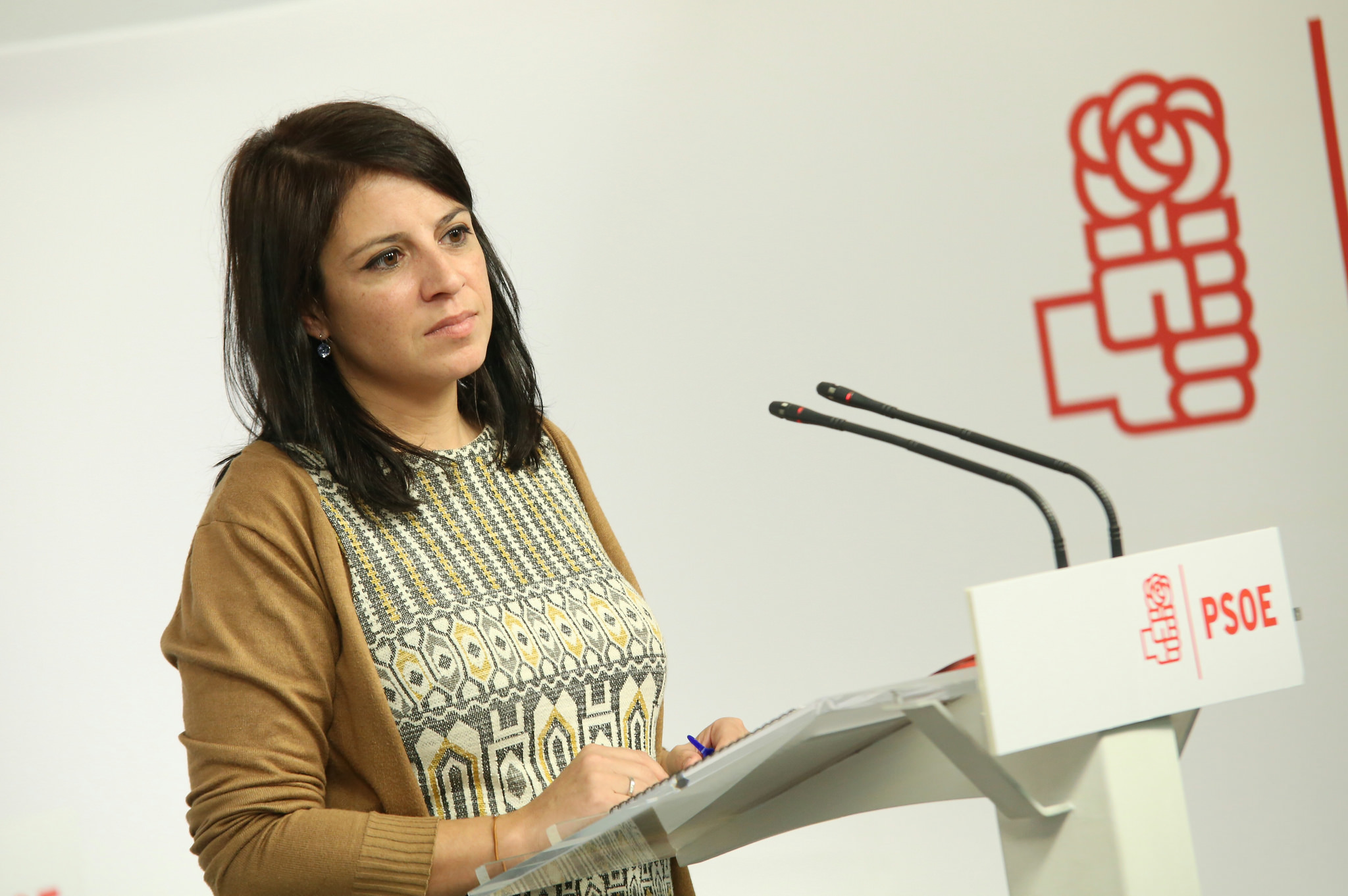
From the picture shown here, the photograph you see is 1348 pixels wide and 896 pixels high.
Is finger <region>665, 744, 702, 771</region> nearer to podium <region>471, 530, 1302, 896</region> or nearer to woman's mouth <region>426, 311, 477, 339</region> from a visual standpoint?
podium <region>471, 530, 1302, 896</region>

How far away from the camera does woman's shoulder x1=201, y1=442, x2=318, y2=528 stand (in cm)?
124

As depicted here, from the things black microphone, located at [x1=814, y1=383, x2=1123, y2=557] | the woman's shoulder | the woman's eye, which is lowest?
black microphone, located at [x1=814, y1=383, x2=1123, y2=557]

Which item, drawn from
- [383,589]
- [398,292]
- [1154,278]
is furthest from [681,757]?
[1154,278]

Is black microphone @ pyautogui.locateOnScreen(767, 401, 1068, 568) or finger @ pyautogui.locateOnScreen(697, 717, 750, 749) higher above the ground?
black microphone @ pyautogui.locateOnScreen(767, 401, 1068, 568)

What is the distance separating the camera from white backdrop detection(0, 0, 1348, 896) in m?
3.21

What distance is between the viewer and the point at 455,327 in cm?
141

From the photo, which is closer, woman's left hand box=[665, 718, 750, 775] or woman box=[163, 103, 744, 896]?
woman box=[163, 103, 744, 896]

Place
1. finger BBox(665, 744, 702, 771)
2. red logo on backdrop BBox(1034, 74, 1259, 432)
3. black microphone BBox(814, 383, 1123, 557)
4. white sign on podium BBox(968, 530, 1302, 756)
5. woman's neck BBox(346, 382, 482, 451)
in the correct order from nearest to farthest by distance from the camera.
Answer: white sign on podium BBox(968, 530, 1302, 756) → black microphone BBox(814, 383, 1123, 557) → finger BBox(665, 744, 702, 771) → woman's neck BBox(346, 382, 482, 451) → red logo on backdrop BBox(1034, 74, 1259, 432)

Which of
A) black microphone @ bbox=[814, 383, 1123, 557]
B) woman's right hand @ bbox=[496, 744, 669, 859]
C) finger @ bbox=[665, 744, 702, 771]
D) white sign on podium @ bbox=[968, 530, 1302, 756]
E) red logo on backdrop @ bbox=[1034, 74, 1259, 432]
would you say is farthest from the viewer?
red logo on backdrop @ bbox=[1034, 74, 1259, 432]

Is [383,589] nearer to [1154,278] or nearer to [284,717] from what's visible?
[284,717]

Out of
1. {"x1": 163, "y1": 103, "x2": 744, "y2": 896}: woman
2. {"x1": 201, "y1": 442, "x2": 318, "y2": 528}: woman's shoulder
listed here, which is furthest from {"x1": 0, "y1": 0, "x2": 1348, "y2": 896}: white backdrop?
{"x1": 201, "y1": 442, "x2": 318, "y2": 528}: woman's shoulder

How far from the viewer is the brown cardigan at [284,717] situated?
1.13m

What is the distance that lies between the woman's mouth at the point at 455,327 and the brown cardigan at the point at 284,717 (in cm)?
24

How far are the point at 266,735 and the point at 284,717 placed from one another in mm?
24
